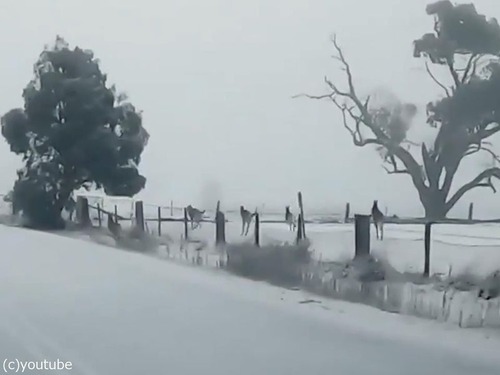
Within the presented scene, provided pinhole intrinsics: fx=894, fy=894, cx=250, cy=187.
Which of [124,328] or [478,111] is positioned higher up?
[478,111]

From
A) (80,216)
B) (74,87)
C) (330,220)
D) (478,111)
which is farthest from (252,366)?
(74,87)

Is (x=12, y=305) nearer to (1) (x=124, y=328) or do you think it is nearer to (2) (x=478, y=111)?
(1) (x=124, y=328)

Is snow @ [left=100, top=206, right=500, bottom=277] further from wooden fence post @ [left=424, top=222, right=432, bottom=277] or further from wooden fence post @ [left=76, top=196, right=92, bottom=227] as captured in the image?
wooden fence post @ [left=76, top=196, right=92, bottom=227]

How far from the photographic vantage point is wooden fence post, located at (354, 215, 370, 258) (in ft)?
56.3

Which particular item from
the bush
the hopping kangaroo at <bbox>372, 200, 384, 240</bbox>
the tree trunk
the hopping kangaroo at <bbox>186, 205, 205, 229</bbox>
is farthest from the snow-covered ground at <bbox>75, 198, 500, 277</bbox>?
the hopping kangaroo at <bbox>186, 205, 205, 229</bbox>

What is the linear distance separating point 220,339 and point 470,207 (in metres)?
11.0

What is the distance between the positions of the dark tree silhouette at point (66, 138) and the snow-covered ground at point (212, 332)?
2410 centimetres

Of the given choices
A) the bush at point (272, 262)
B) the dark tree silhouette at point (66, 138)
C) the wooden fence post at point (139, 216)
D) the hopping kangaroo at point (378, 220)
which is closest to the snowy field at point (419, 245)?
the hopping kangaroo at point (378, 220)

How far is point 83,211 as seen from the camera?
39469 mm

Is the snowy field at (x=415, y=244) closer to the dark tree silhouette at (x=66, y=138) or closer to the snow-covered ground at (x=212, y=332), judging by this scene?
the snow-covered ground at (x=212, y=332)

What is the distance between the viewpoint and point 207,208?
29.6m

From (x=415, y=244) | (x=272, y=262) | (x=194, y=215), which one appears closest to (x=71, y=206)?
(x=194, y=215)

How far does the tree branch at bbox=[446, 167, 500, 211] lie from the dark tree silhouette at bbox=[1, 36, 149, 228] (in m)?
21.8

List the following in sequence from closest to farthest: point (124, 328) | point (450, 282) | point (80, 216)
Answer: point (124, 328) → point (450, 282) → point (80, 216)
